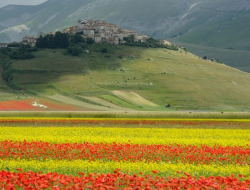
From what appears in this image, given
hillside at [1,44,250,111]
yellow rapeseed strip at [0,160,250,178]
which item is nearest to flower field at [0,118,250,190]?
yellow rapeseed strip at [0,160,250,178]

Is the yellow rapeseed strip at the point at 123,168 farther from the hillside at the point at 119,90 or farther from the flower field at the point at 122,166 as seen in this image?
the hillside at the point at 119,90

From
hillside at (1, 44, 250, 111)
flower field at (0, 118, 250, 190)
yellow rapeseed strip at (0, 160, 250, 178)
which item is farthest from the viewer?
hillside at (1, 44, 250, 111)

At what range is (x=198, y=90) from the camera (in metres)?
189

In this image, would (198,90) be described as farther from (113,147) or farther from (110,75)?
(113,147)

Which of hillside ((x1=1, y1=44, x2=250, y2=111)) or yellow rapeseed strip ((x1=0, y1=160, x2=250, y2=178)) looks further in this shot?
hillside ((x1=1, y1=44, x2=250, y2=111))

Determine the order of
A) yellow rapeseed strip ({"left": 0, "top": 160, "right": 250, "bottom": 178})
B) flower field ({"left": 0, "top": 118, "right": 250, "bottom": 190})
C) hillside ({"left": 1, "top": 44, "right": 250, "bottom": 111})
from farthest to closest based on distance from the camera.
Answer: hillside ({"left": 1, "top": 44, "right": 250, "bottom": 111}) < yellow rapeseed strip ({"left": 0, "top": 160, "right": 250, "bottom": 178}) < flower field ({"left": 0, "top": 118, "right": 250, "bottom": 190})

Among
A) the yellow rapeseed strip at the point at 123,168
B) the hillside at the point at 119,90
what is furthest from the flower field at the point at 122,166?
the hillside at the point at 119,90

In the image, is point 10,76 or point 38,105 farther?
point 10,76

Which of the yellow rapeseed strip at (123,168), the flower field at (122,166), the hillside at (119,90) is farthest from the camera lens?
the hillside at (119,90)

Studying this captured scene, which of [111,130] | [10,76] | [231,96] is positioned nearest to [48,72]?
[10,76]

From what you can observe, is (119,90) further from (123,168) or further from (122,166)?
(123,168)

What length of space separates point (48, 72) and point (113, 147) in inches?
6464

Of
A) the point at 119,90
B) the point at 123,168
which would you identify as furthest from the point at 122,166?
the point at 119,90

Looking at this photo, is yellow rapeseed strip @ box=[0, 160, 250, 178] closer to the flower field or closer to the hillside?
the flower field
